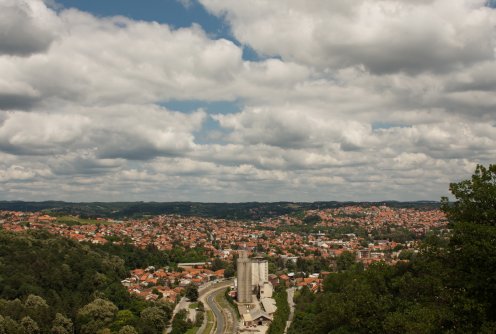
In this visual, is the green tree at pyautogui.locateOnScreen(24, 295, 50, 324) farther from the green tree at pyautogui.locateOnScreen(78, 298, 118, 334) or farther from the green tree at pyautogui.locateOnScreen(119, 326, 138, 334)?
the green tree at pyautogui.locateOnScreen(119, 326, 138, 334)

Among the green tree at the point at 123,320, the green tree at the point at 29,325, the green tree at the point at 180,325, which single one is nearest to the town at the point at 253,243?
the green tree at the point at 180,325

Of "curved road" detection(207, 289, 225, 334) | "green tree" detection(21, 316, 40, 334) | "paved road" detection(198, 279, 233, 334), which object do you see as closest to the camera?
"green tree" detection(21, 316, 40, 334)

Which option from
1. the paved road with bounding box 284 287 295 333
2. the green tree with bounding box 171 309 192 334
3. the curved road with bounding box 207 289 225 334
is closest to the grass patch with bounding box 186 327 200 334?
the green tree with bounding box 171 309 192 334

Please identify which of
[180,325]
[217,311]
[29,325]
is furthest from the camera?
[217,311]

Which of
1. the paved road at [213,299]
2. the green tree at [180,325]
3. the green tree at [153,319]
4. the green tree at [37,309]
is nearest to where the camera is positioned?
the green tree at [37,309]

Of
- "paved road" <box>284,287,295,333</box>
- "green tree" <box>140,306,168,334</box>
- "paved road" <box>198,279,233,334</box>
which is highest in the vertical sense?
"green tree" <box>140,306,168,334</box>

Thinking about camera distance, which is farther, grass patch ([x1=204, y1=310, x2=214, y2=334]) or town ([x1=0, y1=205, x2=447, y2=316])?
town ([x1=0, y1=205, x2=447, y2=316])

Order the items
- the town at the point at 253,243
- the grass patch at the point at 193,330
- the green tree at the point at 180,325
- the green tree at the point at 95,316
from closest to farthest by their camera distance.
A: the green tree at the point at 95,316 → the green tree at the point at 180,325 → the grass patch at the point at 193,330 → the town at the point at 253,243

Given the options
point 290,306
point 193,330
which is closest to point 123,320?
point 193,330

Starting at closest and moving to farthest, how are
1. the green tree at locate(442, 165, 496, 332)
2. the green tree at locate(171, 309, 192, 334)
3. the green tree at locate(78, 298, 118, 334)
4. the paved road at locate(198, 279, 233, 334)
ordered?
1. the green tree at locate(442, 165, 496, 332)
2. the green tree at locate(78, 298, 118, 334)
3. the green tree at locate(171, 309, 192, 334)
4. the paved road at locate(198, 279, 233, 334)

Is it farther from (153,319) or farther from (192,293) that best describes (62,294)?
(192,293)

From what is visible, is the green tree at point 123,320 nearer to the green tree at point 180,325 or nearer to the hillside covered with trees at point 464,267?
the green tree at point 180,325

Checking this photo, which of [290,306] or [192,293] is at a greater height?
[192,293]
